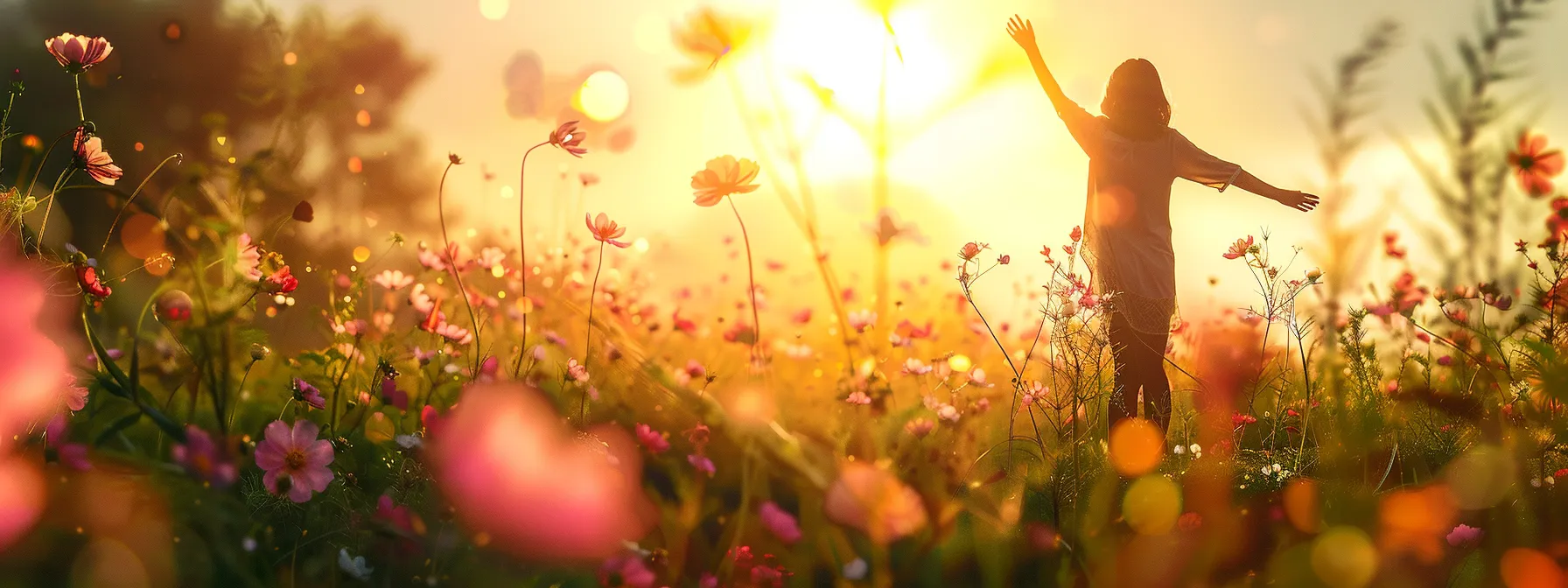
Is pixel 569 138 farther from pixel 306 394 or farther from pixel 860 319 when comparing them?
pixel 860 319

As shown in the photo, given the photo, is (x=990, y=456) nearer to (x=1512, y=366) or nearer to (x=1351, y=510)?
(x=1351, y=510)

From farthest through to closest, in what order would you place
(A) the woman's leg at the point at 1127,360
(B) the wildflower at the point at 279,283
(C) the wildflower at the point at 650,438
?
(A) the woman's leg at the point at 1127,360, (C) the wildflower at the point at 650,438, (B) the wildflower at the point at 279,283

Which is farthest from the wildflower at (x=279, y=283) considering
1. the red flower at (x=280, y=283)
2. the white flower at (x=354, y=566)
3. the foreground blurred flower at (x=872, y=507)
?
the foreground blurred flower at (x=872, y=507)

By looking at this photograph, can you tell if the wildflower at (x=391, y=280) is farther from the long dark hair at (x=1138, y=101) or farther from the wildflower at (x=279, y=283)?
the long dark hair at (x=1138, y=101)

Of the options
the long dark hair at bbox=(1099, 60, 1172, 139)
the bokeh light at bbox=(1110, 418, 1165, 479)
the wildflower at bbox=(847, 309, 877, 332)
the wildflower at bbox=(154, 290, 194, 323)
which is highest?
the long dark hair at bbox=(1099, 60, 1172, 139)

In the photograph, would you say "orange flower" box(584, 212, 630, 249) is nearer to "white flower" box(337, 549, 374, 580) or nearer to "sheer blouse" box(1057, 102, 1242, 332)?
"white flower" box(337, 549, 374, 580)

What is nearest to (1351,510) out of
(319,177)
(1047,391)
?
(1047,391)

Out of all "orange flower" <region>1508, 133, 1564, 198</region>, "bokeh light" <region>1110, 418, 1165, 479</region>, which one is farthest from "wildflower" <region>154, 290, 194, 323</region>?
"orange flower" <region>1508, 133, 1564, 198</region>
